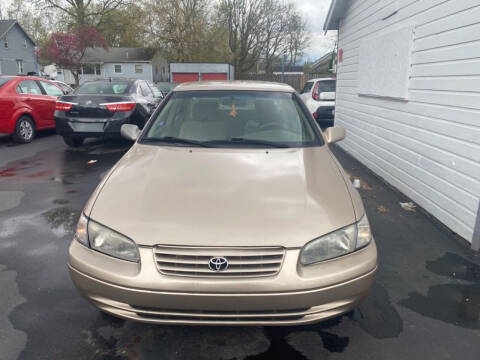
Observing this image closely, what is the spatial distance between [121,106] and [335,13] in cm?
624

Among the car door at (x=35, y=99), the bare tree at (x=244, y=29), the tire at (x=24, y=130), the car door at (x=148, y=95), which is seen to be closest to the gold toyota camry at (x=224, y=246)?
the car door at (x=148, y=95)

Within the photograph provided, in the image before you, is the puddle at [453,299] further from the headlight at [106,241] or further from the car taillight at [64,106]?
the car taillight at [64,106]

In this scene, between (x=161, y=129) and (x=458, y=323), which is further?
(x=161, y=129)

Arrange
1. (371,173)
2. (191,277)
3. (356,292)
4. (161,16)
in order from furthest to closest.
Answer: (161,16) < (371,173) < (356,292) < (191,277)

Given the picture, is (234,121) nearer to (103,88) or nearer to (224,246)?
(224,246)

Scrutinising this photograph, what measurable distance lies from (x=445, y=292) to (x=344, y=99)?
7.67 meters

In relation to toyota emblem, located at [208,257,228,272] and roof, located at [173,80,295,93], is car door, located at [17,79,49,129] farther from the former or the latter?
toyota emblem, located at [208,257,228,272]

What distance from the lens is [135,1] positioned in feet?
137

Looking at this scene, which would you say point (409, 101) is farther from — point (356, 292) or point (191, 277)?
point (191, 277)

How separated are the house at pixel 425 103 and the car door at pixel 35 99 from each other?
26.4 ft

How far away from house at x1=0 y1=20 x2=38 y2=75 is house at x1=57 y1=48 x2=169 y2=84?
7081 mm

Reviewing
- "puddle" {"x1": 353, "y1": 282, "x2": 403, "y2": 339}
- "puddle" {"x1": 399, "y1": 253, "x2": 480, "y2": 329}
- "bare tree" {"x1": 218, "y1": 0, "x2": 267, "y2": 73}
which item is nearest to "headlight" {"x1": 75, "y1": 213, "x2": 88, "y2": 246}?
"puddle" {"x1": 353, "y1": 282, "x2": 403, "y2": 339}

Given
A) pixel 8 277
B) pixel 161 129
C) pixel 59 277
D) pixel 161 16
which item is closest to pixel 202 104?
pixel 161 129

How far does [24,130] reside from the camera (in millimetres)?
10008
